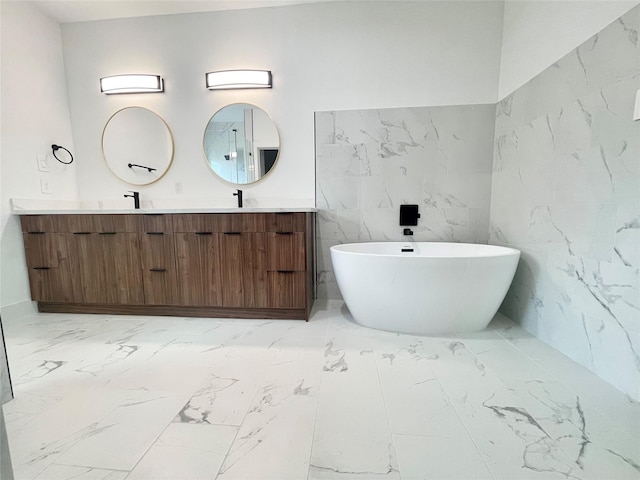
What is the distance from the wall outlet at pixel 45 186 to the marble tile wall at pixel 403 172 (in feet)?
7.44

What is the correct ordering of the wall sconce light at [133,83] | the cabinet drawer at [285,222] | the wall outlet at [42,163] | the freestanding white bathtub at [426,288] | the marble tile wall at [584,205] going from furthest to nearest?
the wall sconce light at [133,83] < the wall outlet at [42,163] < the cabinet drawer at [285,222] < the freestanding white bathtub at [426,288] < the marble tile wall at [584,205]

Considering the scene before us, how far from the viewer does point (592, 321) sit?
1294 mm

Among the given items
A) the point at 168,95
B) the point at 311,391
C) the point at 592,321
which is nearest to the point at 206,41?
the point at 168,95

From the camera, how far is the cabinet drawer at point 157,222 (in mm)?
1915

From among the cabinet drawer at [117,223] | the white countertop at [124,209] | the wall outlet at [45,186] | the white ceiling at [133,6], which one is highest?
the white ceiling at [133,6]

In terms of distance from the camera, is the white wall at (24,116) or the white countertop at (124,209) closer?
the white countertop at (124,209)

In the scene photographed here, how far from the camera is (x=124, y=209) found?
1982 millimetres

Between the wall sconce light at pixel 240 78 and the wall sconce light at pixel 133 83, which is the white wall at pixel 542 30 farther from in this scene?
the wall sconce light at pixel 133 83

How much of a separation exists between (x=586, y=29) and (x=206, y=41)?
8.36 feet

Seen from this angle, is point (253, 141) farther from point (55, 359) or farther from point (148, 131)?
point (55, 359)

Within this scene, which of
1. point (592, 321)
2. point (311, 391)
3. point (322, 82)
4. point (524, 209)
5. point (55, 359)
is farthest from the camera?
point (322, 82)

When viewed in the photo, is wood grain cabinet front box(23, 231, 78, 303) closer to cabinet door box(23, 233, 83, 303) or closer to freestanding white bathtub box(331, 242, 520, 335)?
cabinet door box(23, 233, 83, 303)

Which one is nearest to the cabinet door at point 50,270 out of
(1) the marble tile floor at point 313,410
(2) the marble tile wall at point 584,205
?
(1) the marble tile floor at point 313,410

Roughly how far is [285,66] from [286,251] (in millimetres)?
1566
